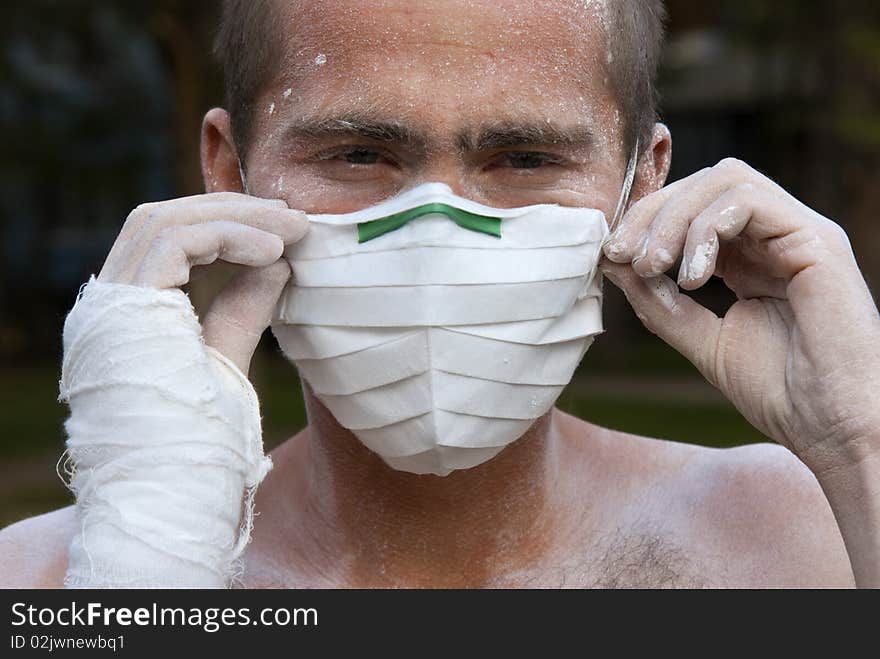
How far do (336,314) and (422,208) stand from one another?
0.96ft

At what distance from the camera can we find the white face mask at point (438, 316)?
2307 mm

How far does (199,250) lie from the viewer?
87.2 inches

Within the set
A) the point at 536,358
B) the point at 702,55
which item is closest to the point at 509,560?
the point at 536,358

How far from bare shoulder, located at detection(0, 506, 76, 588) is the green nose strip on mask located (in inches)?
40.8

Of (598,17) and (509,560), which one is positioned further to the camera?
(509,560)

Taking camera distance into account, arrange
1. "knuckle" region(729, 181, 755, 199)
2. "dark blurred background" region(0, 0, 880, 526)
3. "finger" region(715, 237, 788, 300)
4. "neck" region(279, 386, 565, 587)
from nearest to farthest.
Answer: "knuckle" region(729, 181, 755, 199)
"finger" region(715, 237, 788, 300)
"neck" region(279, 386, 565, 587)
"dark blurred background" region(0, 0, 880, 526)

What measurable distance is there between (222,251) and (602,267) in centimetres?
83

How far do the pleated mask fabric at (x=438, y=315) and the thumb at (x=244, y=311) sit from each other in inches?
2.4

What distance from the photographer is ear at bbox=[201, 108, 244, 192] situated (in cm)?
282

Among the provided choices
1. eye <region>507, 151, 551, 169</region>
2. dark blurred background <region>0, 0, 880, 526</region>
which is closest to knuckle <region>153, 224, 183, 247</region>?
eye <region>507, 151, 551, 169</region>

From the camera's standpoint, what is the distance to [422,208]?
7.59 ft

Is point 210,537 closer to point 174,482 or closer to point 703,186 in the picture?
point 174,482

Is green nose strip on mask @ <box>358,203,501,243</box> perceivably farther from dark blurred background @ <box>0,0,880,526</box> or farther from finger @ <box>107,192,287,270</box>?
dark blurred background @ <box>0,0,880,526</box>

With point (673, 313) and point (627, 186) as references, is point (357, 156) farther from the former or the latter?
point (673, 313)
